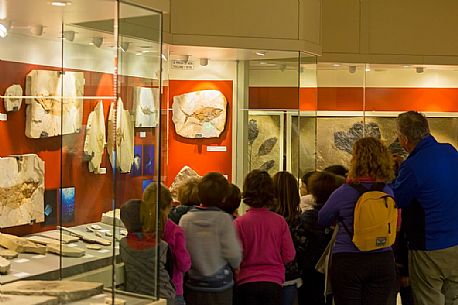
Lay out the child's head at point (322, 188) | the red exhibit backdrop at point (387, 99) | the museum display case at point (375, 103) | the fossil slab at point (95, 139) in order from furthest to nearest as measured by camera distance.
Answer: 1. the red exhibit backdrop at point (387, 99)
2. the museum display case at point (375, 103)
3. the child's head at point (322, 188)
4. the fossil slab at point (95, 139)

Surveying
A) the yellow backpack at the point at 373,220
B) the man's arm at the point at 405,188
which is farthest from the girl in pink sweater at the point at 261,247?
the man's arm at the point at 405,188

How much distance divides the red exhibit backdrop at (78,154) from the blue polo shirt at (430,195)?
68.1 inches

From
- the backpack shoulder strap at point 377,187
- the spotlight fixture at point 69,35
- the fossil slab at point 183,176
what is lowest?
the fossil slab at point 183,176

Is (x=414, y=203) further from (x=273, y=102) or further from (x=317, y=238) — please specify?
(x=273, y=102)

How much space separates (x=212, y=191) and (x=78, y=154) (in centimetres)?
81

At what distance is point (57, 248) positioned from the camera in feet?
14.8

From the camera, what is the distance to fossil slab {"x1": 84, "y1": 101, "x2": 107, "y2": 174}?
417 centimetres

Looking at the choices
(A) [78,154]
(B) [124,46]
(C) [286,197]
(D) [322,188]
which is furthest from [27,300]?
(D) [322,188]

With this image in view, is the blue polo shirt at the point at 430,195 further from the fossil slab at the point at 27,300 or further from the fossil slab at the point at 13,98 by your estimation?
the fossil slab at the point at 13,98

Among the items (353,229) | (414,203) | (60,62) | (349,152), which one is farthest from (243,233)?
(349,152)

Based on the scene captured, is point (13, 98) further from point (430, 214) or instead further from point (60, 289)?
point (430, 214)

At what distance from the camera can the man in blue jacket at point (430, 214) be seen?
190 inches

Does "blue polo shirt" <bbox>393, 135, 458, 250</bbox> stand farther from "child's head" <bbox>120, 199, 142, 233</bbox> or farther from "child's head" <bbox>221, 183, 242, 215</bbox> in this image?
"child's head" <bbox>120, 199, 142, 233</bbox>

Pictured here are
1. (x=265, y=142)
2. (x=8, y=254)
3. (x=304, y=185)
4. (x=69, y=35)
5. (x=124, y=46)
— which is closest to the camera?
(x=124, y=46)
